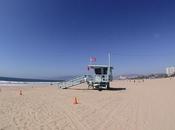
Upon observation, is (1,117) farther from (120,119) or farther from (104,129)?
(120,119)

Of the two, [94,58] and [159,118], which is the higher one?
[94,58]

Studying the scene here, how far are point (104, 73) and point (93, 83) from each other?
82.4 inches

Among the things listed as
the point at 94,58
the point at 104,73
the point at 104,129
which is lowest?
the point at 104,129

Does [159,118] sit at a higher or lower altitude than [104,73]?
lower

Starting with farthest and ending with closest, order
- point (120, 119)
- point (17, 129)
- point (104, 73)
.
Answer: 1. point (104, 73)
2. point (120, 119)
3. point (17, 129)

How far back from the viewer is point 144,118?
8.45m

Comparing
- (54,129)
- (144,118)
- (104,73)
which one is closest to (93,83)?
(104,73)

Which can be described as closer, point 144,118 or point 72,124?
point 72,124

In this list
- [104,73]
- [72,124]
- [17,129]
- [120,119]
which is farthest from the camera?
[104,73]

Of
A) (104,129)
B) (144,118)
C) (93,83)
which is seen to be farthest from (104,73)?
(104,129)

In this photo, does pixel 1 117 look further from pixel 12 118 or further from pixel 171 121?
pixel 171 121

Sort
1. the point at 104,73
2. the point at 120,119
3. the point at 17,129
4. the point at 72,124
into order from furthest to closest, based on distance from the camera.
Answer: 1. the point at 104,73
2. the point at 120,119
3. the point at 72,124
4. the point at 17,129

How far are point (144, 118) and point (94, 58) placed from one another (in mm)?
19765

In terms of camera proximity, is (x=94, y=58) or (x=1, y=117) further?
(x=94, y=58)
